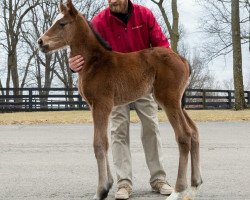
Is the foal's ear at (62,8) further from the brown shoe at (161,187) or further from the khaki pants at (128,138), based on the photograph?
the brown shoe at (161,187)

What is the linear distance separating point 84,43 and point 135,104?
139cm

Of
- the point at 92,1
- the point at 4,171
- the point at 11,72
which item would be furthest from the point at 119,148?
the point at 92,1

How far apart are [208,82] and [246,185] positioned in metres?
69.3

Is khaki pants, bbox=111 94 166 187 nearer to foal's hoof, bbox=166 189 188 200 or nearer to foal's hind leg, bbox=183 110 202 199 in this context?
foal's hind leg, bbox=183 110 202 199

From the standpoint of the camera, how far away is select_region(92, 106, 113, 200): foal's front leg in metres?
4.93

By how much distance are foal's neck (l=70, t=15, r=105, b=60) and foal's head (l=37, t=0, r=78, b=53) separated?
91 mm

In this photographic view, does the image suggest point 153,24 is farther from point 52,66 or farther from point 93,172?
point 52,66

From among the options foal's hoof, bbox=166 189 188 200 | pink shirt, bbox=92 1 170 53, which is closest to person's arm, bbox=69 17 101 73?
pink shirt, bbox=92 1 170 53

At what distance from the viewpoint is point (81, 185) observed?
651 centimetres

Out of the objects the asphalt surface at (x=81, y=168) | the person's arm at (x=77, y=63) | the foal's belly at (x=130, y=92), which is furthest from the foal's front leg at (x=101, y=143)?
the asphalt surface at (x=81, y=168)

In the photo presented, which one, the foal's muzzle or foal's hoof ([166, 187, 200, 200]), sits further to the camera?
foal's hoof ([166, 187, 200, 200])

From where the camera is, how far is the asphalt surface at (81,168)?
599cm

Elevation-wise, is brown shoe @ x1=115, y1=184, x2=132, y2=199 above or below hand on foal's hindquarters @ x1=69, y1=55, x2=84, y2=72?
below

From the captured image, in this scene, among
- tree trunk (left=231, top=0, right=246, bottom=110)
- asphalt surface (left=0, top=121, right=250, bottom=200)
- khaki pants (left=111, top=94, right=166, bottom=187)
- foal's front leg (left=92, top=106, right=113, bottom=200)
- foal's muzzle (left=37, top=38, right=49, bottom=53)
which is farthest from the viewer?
tree trunk (left=231, top=0, right=246, bottom=110)
